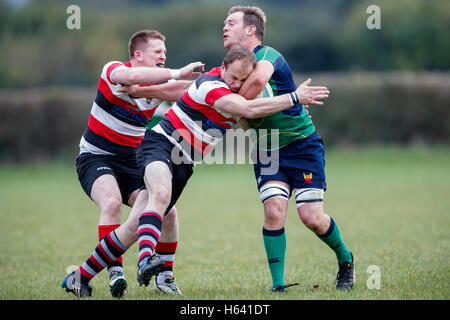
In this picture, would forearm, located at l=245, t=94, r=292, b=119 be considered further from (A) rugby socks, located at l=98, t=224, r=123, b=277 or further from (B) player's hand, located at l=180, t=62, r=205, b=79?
(A) rugby socks, located at l=98, t=224, r=123, b=277

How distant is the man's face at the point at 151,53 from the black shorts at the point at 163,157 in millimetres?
902

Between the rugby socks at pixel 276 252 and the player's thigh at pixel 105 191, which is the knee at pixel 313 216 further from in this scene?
the player's thigh at pixel 105 191

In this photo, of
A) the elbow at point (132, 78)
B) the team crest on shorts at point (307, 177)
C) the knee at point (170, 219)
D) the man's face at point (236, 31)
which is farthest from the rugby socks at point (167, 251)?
the man's face at point (236, 31)

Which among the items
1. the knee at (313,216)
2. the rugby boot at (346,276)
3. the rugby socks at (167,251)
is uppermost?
the knee at (313,216)

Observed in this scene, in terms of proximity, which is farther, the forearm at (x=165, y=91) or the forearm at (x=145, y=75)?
the forearm at (x=165, y=91)

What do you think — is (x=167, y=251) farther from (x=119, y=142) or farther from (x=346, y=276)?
(x=346, y=276)

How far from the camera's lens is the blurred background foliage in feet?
82.2

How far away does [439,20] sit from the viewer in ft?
132

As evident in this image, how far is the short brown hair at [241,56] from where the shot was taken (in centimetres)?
516

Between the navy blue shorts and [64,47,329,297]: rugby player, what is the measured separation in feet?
1.84

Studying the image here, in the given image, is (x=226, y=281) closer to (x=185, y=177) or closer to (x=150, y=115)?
(x=185, y=177)

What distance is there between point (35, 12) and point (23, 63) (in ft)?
24.4

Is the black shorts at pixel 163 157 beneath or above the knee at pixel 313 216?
above
